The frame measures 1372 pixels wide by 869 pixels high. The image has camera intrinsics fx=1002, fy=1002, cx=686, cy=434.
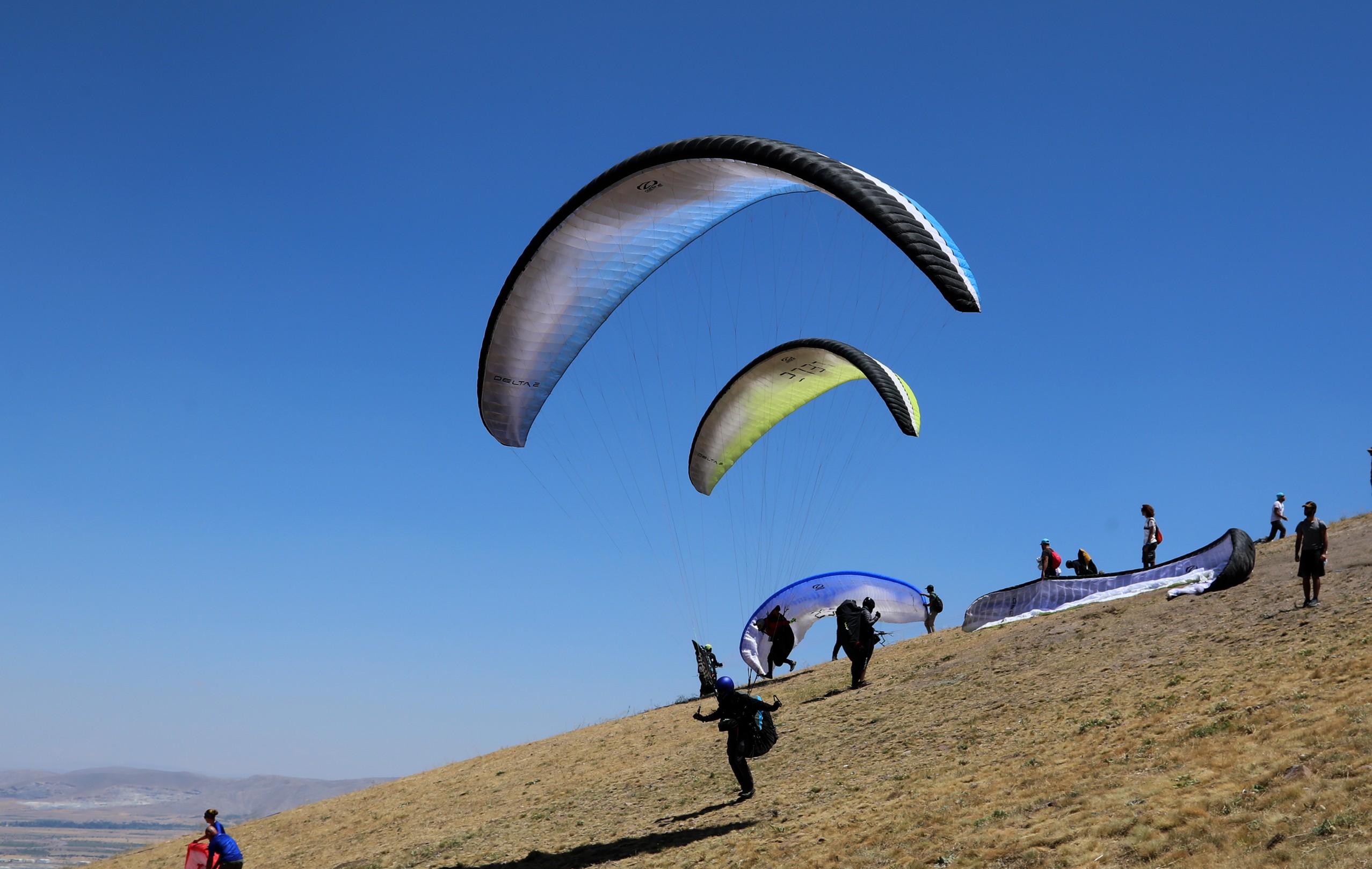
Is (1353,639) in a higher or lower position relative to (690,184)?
lower

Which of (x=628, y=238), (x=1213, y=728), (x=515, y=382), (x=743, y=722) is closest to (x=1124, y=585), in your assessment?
(x=1213, y=728)

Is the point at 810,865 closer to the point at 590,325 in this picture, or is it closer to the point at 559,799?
the point at 559,799

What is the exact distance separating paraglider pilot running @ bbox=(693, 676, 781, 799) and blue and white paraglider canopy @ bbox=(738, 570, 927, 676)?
11705 mm

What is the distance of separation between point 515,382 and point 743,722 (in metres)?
7.84

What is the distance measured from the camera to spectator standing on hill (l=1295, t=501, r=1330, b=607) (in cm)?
1442

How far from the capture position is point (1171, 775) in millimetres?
9289

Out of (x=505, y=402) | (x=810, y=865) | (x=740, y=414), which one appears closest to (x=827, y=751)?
(x=810, y=865)

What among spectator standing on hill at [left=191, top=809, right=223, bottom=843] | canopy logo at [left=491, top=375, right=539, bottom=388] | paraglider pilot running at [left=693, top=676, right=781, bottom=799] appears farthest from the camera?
canopy logo at [left=491, top=375, right=539, bottom=388]

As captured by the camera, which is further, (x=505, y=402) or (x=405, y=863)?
(x=505, y=402)

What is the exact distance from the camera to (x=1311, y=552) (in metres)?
14.5

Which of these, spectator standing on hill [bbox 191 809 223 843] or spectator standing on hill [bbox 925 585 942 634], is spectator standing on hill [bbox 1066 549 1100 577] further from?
spectator standing on hill [bbox 191 809 223 843]

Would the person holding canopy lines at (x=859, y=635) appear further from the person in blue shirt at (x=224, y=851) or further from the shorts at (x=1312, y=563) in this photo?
the person in blue shirt at (x=224, y=851)

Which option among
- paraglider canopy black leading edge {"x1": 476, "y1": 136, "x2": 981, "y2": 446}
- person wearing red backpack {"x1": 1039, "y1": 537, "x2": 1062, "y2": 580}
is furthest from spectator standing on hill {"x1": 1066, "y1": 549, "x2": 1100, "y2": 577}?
paraglider canopy black leading edge {"x1": 476, "y1": 136, "x2": 981, "y2": 446}

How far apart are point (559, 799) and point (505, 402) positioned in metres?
6.82
